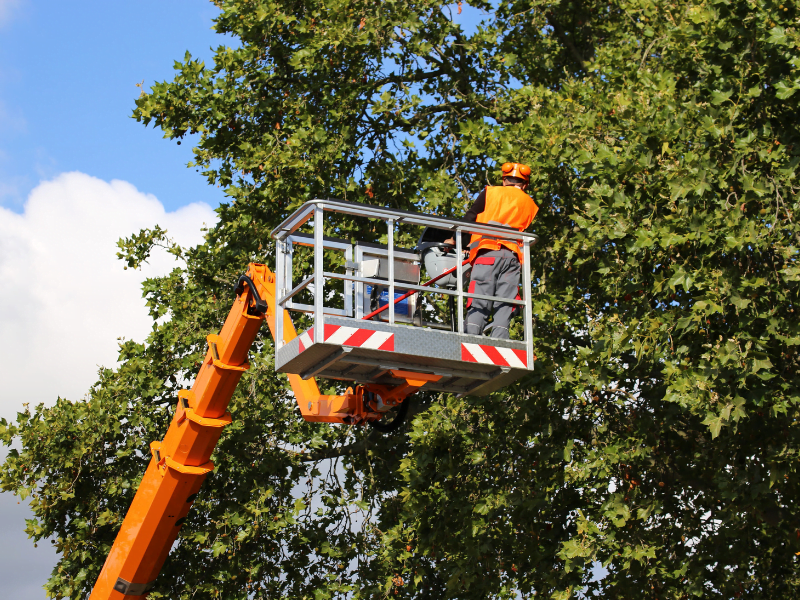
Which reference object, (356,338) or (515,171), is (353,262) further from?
(515,171)

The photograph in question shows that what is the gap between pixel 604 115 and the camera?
480 inches

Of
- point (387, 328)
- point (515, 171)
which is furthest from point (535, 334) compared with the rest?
point (387, 328)

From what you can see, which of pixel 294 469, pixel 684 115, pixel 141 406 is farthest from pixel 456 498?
pixel 684 115

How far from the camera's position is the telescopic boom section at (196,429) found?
9.23 meters

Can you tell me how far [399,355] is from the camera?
7355 millimetres

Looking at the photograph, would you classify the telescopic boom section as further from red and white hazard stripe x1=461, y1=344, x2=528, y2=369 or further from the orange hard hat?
the orange hard hat

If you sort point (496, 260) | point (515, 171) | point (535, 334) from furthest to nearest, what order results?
point (535, 334)
point (515, 171)
point (496, 260)

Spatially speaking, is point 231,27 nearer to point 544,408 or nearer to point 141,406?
point 141,406

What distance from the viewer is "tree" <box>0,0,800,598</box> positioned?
993 centimetres

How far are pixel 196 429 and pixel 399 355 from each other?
3.62 meters

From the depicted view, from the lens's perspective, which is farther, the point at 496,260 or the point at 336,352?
the point at 496,260

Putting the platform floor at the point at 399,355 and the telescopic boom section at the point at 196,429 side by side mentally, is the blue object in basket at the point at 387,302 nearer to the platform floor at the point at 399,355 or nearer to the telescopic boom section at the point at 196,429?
the platform floor at the point at 399,355

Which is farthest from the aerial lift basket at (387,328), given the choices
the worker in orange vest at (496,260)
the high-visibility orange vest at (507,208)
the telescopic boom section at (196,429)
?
the telescopic boom section at (196,429)

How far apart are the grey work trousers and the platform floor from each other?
1.32 feet
